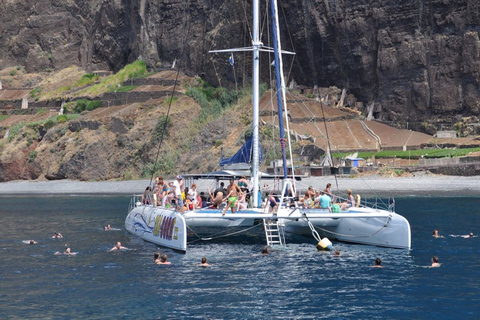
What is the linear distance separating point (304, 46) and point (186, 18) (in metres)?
21.5

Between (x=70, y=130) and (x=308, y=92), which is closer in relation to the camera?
(x=308, y=92)

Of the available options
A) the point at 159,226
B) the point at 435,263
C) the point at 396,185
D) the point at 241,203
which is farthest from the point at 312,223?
the point at 396,185

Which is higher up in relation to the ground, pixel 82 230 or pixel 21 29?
pixel 21 29

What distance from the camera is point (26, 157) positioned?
10262cm

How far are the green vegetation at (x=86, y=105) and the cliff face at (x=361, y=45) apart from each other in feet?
37.8

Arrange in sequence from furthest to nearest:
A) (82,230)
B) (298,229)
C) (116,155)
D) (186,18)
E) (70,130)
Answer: (186,18) < (70,130) < (116,155) < (82,230) < (298,229)

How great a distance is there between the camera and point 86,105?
369 ft

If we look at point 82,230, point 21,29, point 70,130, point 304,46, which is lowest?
point 82,230

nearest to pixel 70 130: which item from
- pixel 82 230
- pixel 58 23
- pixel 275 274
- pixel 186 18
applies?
pixel 186 18

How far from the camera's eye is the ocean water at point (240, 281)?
23547 millimetres

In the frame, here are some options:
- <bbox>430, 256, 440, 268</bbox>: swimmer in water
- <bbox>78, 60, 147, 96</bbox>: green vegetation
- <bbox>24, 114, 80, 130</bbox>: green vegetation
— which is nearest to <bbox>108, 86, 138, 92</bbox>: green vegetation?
<bbox>78, 60, 147, 96</bbox>: green vegetation

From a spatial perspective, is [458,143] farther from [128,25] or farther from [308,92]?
[128,25]

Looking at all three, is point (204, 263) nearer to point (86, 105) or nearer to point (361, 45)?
point (361, 45)

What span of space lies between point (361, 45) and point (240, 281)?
71914 mm
